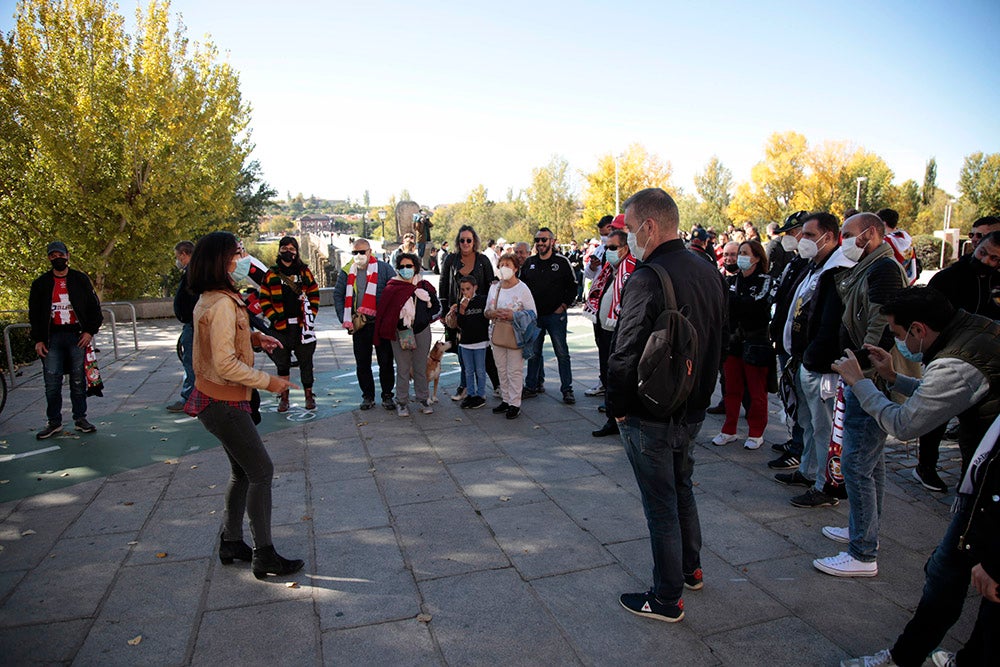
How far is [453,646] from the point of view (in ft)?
9.39

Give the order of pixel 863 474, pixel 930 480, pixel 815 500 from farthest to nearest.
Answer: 1. pixel 930 480
2. pixel 815 500
3. pixel 863 474

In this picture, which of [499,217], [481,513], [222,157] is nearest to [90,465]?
[481,513]

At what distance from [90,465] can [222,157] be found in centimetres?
1515

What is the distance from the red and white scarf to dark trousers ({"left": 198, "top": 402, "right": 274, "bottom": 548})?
3.36 metres

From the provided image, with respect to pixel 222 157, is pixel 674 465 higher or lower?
lower

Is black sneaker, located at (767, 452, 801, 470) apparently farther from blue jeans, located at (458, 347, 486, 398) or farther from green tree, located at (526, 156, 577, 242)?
green tree, located at (526, 156, 577, 242)

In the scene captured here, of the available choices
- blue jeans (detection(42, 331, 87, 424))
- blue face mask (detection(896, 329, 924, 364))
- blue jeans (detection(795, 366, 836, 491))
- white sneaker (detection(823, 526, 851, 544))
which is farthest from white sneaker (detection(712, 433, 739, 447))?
blue jeans (detection(42, 331, 87, 424))

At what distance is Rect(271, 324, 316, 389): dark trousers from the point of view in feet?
22.7

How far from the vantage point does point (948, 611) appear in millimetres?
2256

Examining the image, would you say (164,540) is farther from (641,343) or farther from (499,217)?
(499,217)

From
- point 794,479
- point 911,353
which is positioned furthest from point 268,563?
point 794,479

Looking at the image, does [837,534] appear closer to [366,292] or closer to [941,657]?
[941,657]

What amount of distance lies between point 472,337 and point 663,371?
167 inches

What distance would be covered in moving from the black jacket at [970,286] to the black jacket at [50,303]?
301 inches
